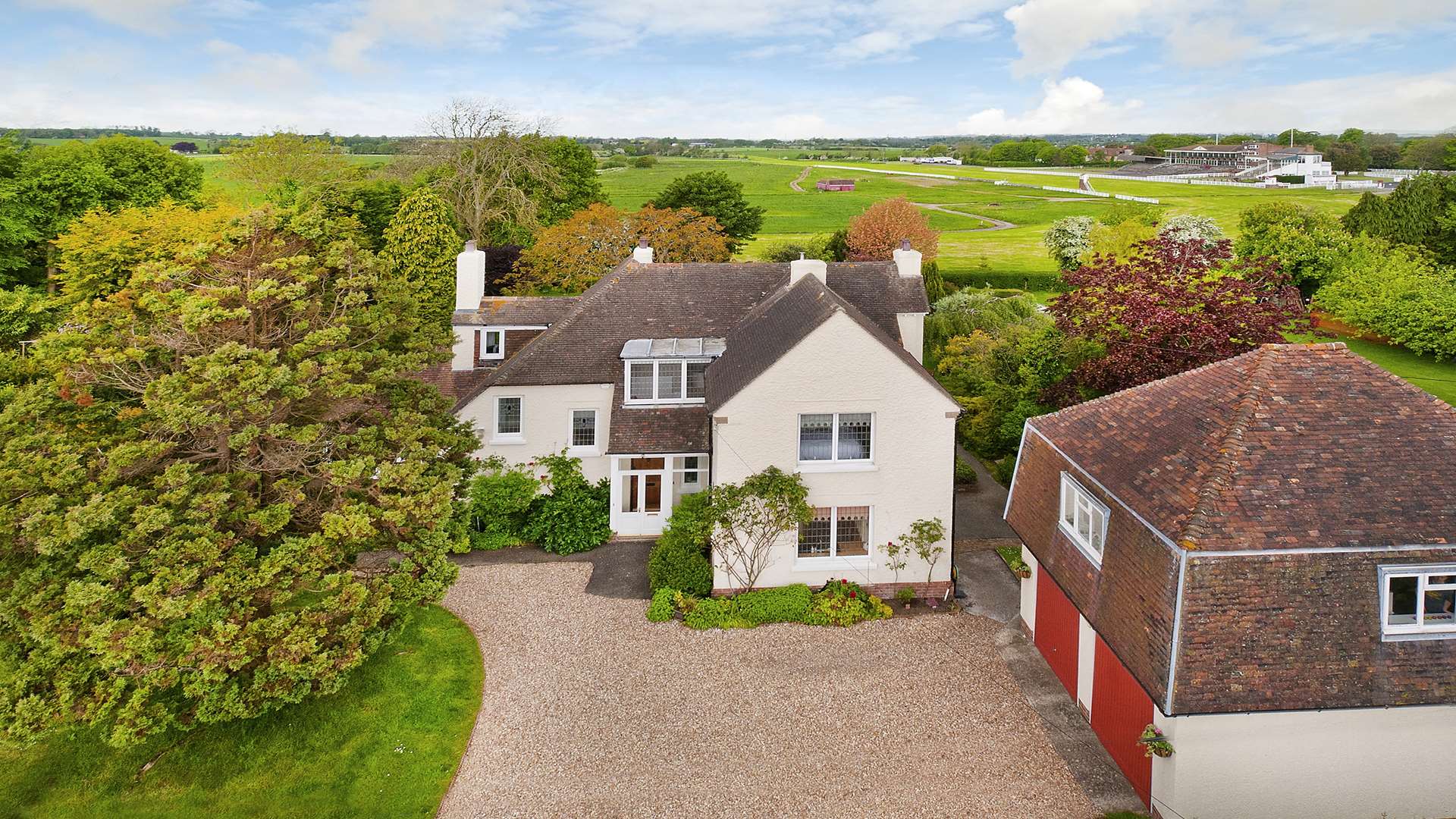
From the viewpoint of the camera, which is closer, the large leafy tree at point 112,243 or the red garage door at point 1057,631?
the red garage door at point 1057,631

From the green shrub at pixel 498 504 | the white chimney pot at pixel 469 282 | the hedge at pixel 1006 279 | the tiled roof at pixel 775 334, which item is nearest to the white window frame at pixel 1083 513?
the tiled roof at pixel 775 334

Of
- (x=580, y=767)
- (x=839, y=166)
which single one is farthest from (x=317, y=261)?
(x=839, y=166)

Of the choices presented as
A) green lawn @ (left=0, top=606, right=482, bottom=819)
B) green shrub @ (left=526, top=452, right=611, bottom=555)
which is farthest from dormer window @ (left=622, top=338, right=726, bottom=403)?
green lawn @ (left=0, top=606, right=482, bottom=819)

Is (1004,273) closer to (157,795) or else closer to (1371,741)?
(1371,741)

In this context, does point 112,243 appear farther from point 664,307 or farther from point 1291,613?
point 1291,613

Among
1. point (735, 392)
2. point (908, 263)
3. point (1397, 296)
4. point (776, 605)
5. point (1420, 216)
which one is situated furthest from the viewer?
point (1420, 216)

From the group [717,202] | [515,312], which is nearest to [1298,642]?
[515,312]

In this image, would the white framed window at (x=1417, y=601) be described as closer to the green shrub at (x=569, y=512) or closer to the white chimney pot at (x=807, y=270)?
the white chimney pot at (x=807, y=270)
